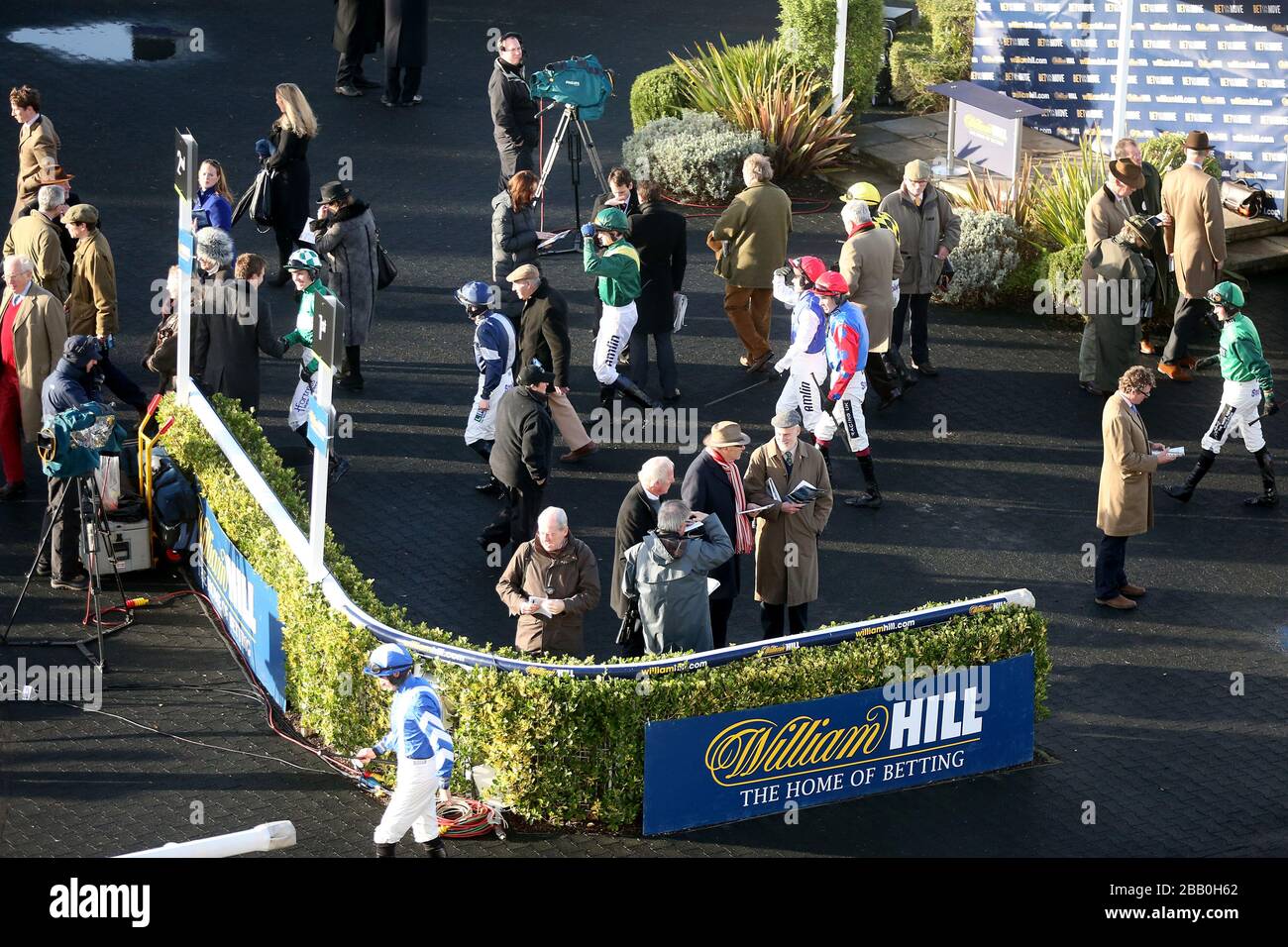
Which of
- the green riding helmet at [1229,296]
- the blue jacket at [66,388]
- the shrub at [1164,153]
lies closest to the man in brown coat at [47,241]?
the blue jacket at [66,388]

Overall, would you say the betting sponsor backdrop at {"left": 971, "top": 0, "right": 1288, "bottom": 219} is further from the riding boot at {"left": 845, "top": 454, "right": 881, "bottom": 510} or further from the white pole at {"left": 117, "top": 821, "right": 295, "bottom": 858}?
the white pole at {"left": 117, "top": 821, "right": 295, "bottom": 858}

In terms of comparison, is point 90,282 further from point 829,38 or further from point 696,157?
point 829,38

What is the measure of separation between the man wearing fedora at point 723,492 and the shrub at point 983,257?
6.43 metres

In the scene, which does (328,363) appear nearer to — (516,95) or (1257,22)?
(516,95)

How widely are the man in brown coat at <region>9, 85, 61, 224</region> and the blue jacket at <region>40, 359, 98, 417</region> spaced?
3.72 metres

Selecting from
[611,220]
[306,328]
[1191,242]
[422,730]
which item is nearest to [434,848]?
[422,730]

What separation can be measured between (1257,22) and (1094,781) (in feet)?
34.6

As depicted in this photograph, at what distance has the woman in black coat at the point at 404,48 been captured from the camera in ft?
71.1

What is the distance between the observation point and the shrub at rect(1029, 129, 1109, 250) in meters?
18.0

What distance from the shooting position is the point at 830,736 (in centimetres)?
1112

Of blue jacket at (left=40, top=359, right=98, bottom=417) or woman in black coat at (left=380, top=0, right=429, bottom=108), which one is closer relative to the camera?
blue jacket at (left=40, top=359, right=98, bottom=417)

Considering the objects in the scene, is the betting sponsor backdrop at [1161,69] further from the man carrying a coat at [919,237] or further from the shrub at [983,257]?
the man carrying a coat at [919,237]

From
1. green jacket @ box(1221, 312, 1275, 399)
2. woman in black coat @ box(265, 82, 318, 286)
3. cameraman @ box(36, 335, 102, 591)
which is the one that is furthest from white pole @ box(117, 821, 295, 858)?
woman in black coat @ box(265, 82, 318, 286)

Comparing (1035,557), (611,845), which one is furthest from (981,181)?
(611,845)
